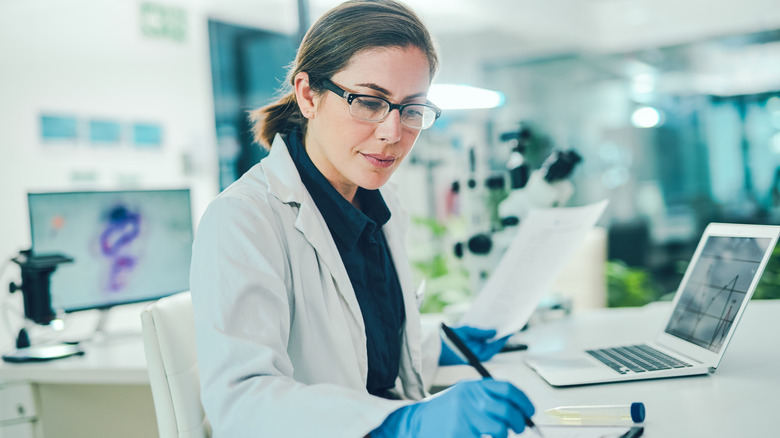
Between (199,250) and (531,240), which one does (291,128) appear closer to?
(199,250)

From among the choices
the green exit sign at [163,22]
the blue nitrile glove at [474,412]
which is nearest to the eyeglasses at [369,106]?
the blue nitrile glove at [474,412]

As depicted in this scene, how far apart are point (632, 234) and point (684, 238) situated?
0.40 m

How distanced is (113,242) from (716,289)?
1653 mm

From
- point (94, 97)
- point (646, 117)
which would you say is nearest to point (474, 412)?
point (94, 97)

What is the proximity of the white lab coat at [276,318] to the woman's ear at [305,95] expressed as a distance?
0.29ft

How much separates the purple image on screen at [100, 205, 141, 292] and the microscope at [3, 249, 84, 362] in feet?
0.50

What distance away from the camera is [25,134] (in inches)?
115

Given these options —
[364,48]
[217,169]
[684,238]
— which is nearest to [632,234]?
[684,238]

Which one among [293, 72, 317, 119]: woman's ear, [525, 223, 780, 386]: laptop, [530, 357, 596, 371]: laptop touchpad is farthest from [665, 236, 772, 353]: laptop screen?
[293, 72, 317, 119]: woman's ear

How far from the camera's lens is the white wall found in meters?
2.83

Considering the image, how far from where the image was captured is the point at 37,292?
174cm

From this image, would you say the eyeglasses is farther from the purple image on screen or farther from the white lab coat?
the purple image on screen

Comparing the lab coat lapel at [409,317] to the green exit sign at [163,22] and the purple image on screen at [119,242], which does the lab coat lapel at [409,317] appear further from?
the green exit sign at [163,22]

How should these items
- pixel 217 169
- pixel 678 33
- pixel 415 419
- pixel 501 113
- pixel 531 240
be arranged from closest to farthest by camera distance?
pixel 415 419 → pixel 531 240 → pixel 217 169 → pixel 678 33 → pixel 501 113
